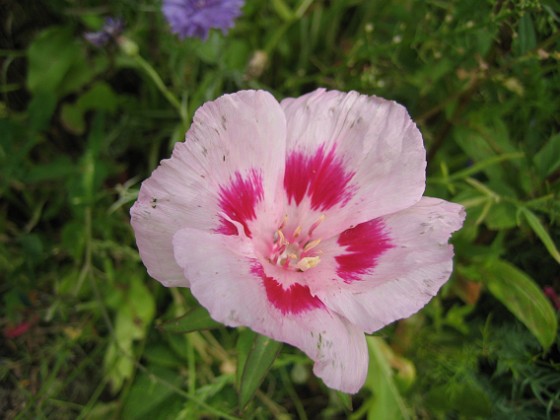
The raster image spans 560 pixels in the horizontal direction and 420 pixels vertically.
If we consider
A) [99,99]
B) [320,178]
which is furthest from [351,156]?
[99,99]

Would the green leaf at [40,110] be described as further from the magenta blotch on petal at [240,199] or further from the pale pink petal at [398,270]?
the pale pink petal at [398,270]

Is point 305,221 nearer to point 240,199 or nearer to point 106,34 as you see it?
point 240,199

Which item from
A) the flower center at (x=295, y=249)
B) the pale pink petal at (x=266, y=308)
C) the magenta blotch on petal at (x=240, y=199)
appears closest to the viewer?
the pale pink petal at (x=266, y=308)

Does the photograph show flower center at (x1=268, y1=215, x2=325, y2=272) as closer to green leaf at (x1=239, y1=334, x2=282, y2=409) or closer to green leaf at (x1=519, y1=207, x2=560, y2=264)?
green leaf at (x1=239, y1=334, x2=282, y2=409)

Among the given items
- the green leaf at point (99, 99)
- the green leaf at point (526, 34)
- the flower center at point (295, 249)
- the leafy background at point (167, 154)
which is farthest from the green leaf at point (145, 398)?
the green leaf at point (526, 34)

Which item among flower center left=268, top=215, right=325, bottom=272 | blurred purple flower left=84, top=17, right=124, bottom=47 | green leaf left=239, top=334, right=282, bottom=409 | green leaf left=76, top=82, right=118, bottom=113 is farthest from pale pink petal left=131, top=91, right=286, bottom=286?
green leaf left=76, top=82, right=118, bottom=113
